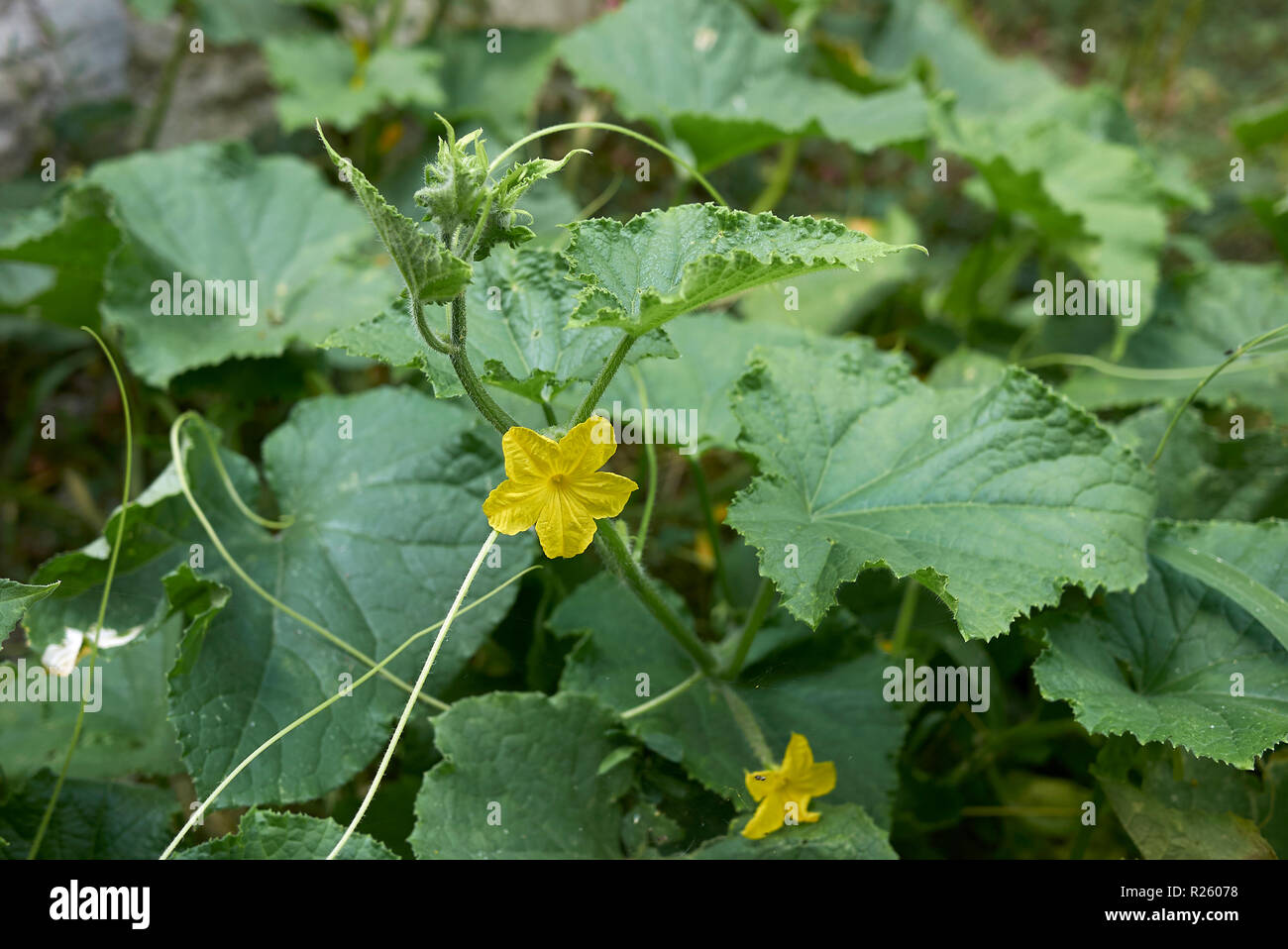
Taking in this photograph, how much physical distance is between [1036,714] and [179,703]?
1.45 meters

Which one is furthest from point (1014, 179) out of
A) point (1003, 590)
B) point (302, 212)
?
point (302, 212)

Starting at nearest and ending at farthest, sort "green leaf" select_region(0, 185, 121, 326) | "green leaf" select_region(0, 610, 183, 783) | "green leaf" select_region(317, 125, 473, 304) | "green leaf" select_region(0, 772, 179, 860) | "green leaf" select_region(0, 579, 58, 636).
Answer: "green leaf" select_region(317, 125, 473, 304) < "green leaf" select_region(0, 579, 58, 636) < "green leaf" select_region(0, 772, 179, 860) < "green leaf" select_region(0, 610, 183, 783) < "green leaf" select_region(0, 185, 121, 326)

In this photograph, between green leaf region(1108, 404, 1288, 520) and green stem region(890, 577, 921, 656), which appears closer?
green leaf region(1108, 404, 1288, 520)

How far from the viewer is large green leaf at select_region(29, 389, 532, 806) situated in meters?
1.50

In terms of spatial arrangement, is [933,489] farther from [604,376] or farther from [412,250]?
[412,250]

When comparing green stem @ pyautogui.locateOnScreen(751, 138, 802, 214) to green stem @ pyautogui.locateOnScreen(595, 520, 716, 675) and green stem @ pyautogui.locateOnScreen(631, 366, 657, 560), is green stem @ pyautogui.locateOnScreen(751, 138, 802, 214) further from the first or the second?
green stem @ pyautogui.locateOnScreen(595, 520, 716, 675)

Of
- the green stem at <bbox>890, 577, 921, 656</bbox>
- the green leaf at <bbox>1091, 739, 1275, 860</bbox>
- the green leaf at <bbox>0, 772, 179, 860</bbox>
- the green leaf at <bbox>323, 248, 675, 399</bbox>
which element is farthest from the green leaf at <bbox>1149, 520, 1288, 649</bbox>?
the green leaf at <bbox>0, 772, 179, 860</bbox>

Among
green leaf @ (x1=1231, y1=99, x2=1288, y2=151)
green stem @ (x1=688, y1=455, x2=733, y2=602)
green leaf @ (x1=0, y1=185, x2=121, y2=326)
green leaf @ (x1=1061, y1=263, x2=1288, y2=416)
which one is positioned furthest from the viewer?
green leaf @ (x1=1231, y1=99, x2=1288, y2=151)

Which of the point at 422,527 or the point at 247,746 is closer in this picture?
the point at 247,746

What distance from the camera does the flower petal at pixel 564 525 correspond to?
1.17m

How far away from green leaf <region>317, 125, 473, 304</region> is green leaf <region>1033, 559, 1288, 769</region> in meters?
0.92

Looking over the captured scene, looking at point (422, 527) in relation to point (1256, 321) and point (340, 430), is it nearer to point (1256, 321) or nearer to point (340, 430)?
point (340, 430)

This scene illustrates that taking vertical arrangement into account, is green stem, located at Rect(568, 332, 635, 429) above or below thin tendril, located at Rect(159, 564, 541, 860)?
above
